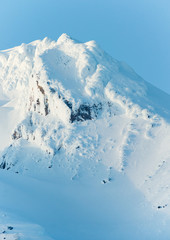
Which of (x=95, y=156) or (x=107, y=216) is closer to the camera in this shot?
(x=107, y=216)

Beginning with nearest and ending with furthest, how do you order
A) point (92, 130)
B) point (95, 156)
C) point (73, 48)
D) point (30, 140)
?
point (95, 156) → point (92, 130) → point (30, 140) → point (73, 48)

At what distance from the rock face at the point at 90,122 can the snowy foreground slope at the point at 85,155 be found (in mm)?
171

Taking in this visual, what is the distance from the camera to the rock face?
39.6m

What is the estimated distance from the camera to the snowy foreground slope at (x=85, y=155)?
26.1 m

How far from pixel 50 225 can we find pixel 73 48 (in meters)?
43.7

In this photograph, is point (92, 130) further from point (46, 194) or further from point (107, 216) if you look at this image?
point (107, 216)

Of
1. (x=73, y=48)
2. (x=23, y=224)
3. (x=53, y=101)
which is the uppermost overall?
(x=73, y=48)

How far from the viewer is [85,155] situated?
41625mm

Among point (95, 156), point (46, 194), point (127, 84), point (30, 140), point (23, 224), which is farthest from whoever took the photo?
point (127, 84)

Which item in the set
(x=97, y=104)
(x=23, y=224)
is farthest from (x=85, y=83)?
(x=23, y=224)

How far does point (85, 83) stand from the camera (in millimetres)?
51969

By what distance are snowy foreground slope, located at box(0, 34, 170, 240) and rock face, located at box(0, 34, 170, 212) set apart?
0.56ft

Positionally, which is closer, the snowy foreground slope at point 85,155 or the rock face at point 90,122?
the snowy foreground slope at point 85,155

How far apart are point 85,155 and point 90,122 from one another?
767 cm
